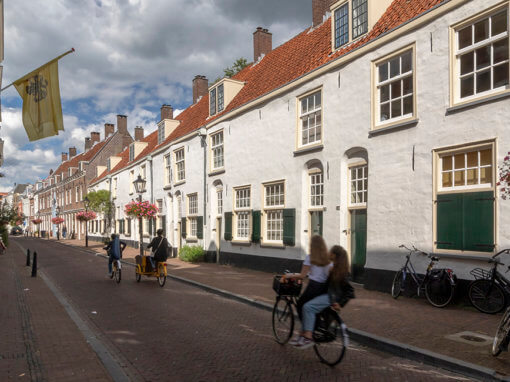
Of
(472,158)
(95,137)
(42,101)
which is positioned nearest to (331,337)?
(472,158)

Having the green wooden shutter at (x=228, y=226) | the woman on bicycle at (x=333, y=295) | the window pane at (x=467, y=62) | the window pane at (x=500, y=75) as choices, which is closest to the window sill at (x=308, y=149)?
the window pane at (x=467, y=62)

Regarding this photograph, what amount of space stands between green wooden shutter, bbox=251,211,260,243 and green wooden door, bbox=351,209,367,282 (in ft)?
14.8

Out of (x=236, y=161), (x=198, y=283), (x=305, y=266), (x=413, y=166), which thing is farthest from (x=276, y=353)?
(x=236, y=161)

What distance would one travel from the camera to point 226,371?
503 cm

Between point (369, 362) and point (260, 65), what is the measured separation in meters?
16.7

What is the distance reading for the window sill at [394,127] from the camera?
31.5 ft

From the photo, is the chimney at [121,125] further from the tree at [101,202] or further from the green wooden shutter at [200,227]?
the green wooden shutter at [200,227]

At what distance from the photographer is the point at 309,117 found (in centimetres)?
1334

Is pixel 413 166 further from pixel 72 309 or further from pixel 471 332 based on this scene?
pixel 72 309

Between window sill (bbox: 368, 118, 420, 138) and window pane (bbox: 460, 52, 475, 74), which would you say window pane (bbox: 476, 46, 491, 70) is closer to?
window pane (bbox: 460, 52, 475, 74)

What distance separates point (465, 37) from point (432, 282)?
526 centimetres

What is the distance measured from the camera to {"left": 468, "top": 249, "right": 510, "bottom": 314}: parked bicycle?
7.46m

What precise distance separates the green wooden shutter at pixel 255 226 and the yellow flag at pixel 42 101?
831cm

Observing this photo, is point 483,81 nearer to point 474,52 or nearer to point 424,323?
point 474,52
